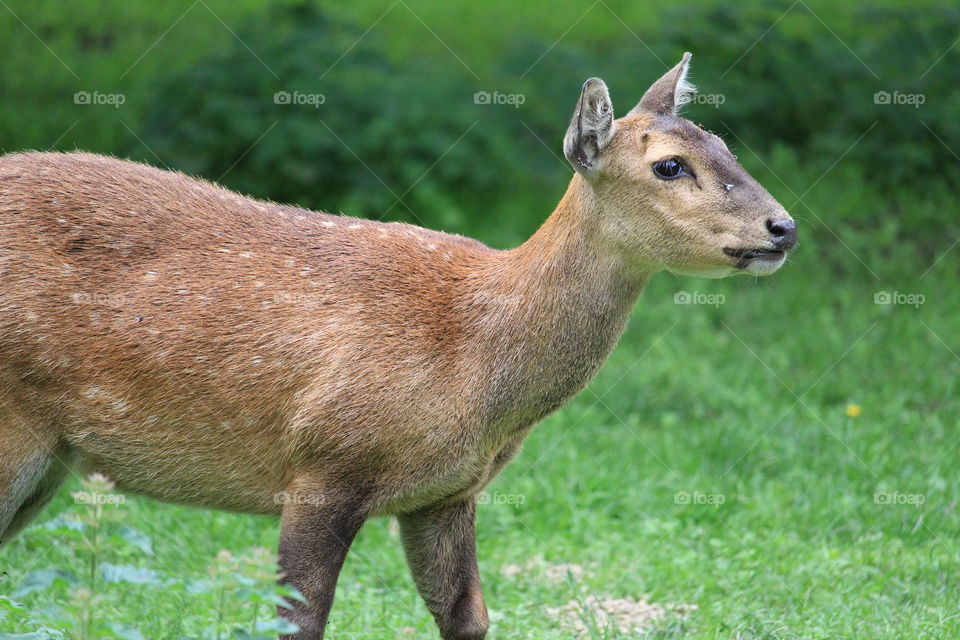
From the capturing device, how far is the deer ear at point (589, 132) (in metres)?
4.74

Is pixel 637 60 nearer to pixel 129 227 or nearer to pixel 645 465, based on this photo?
pixel 645 465

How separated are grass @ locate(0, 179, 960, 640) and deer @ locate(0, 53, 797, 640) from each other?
1.95 ft

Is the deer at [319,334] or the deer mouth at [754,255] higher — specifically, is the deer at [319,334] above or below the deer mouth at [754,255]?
below

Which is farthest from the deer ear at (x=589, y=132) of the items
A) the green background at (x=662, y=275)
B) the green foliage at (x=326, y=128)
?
the green foliage at (x=326, y=128)

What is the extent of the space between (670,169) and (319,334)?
4.91 feet

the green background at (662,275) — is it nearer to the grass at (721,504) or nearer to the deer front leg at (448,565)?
the grass at (721,504)

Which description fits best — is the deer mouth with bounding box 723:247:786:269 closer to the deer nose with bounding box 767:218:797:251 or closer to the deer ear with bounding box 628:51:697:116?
the deer nose with bounding box 767:218:797:251

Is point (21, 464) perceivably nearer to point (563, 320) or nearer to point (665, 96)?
point (563, 320)

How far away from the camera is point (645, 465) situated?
25.7ft

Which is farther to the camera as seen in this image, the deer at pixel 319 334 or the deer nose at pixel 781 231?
the deer at pixel 319 334

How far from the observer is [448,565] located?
5.22 m

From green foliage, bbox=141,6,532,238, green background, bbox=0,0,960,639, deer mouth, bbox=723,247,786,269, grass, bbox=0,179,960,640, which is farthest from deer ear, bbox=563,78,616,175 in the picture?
green foliage, bbox=141,6,532,238

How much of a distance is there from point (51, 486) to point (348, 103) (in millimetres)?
6110

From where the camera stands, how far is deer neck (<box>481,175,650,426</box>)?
4.86m
